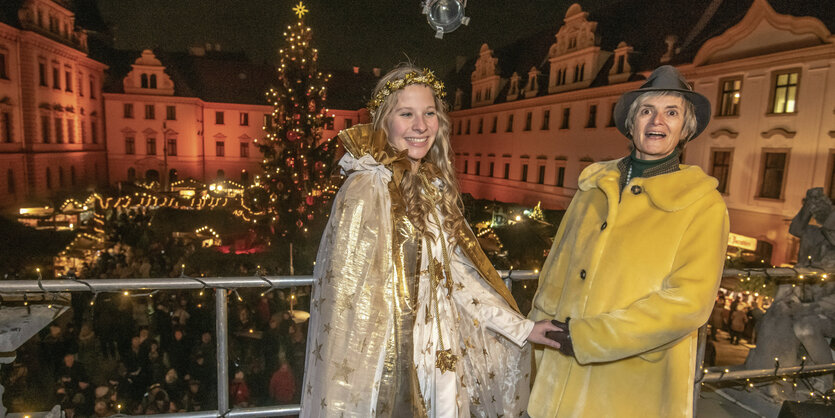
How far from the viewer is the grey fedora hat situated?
219 cm

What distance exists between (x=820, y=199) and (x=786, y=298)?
953 mm

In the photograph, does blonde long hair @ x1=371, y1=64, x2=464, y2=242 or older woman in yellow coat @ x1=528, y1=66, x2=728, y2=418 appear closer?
older woman in yellow coat @ x1=528, y1=66, x2=728, y2=418

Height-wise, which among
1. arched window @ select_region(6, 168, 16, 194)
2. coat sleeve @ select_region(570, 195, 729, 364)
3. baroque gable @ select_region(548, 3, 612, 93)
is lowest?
arched window @ select_region(6, 168, 16, 194)

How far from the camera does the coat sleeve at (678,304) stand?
1936 mm

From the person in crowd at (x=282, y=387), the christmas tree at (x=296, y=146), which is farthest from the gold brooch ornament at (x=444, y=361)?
the christmas tree at (x=296, y=146)

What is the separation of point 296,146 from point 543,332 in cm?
1133

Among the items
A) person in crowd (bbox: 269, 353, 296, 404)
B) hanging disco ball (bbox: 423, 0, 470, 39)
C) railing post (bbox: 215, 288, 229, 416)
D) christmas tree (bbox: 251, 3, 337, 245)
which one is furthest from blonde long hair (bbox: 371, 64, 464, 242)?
christmas tree (bbox: 251, 3, 337, 245)

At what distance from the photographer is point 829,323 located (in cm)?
389

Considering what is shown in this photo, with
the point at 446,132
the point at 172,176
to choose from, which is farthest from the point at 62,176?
the point at 446,132

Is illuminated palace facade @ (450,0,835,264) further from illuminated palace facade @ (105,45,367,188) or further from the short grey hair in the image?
illuminated palace facade @ (105,45,367,188)

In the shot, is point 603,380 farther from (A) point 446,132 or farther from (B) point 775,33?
(B) point 775,33

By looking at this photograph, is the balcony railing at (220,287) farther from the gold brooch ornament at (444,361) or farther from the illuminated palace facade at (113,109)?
the illuminated palace facade at (113,109)

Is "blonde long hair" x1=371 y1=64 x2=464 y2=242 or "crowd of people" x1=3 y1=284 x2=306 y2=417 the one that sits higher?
"blonde long hair" x1=371 y1=64 x2=464 y2=242

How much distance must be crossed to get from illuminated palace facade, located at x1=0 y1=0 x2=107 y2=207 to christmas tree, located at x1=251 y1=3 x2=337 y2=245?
71.7 ft
